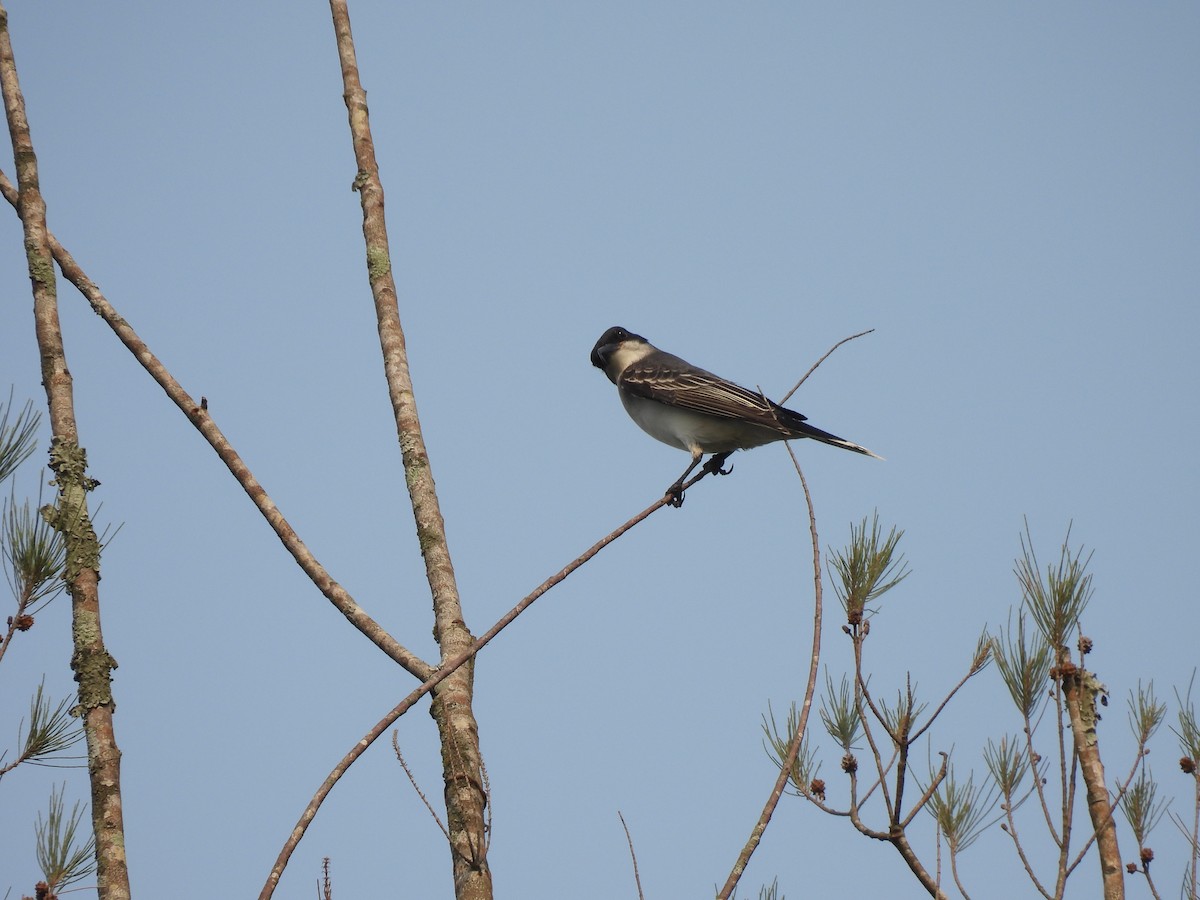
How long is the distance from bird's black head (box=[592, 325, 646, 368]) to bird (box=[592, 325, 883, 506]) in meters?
0.83

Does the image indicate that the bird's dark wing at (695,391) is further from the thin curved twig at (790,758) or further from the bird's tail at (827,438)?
the thin curved twig at (790,758)

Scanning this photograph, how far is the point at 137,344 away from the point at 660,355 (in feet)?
17.4

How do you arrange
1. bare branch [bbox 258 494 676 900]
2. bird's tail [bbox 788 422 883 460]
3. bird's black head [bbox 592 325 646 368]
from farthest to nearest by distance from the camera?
bird's black head [bbox 592 325 646 368]
bird's tail [bbox 788 422 883 460]
bare branch [bbox 258 494 676 900]

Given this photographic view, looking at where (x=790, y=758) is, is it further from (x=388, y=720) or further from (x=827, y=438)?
(x=827, y=438)

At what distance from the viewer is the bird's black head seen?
944 centimetres

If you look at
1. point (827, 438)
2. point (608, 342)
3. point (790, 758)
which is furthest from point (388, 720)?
point (608, 342)

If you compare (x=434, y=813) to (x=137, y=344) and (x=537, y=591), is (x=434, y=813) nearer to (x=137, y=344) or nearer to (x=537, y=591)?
(x=537, y=591)

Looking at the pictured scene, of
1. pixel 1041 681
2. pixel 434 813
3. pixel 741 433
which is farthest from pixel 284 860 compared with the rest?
pixel 741 433

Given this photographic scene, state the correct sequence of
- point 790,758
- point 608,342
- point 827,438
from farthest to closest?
1. point 608,342
2. point 827,438
3. point 790,758

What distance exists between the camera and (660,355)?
877 cm

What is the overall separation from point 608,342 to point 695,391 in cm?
222

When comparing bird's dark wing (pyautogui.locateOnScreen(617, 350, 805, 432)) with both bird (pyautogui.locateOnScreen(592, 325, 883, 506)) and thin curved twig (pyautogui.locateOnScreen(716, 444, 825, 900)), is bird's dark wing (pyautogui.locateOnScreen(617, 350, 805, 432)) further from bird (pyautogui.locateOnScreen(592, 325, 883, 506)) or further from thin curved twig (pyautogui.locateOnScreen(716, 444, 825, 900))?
thin curved twig (pyautogui.locateOnScreen(716, 444, 825, 900))

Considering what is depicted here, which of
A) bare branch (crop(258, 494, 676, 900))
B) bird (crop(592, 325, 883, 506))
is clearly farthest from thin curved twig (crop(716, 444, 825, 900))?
bird (crop(592, 325, 883, 506))

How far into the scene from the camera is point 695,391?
7395 millimetres
